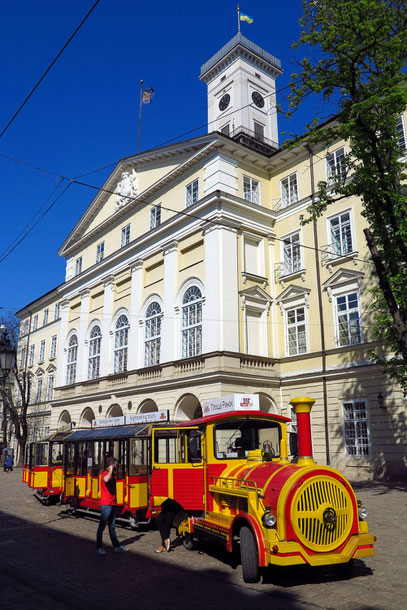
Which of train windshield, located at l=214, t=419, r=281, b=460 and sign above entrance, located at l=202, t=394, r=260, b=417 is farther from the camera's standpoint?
sign above entrance, located at l=202, t=394, r=260, b=417

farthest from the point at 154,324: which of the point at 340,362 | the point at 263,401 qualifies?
the point at 340,362

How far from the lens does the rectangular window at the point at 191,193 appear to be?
2836cm

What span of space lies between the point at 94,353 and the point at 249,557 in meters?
29.0

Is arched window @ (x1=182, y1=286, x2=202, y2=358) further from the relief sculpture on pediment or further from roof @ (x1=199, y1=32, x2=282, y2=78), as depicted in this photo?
roof @ (x1=199, y1=32, x2=282, y2=78)

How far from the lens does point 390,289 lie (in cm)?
1532

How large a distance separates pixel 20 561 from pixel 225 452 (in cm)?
436

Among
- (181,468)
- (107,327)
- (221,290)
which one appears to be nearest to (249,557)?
(181,468)

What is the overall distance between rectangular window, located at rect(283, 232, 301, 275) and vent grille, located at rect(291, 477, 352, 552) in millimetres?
19137

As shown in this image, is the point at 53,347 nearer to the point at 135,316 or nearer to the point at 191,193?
the point at 135,316

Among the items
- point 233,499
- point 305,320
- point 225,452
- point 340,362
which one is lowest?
point 233,499

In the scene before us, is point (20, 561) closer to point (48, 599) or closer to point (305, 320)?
point (48, 599)

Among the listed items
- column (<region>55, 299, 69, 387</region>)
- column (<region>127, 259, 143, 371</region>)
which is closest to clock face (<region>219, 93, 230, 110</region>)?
column (<region>127, 259, 143, 371</region>)

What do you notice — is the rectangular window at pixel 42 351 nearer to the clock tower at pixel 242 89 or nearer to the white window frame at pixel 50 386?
the white window frame at pixel 50 386

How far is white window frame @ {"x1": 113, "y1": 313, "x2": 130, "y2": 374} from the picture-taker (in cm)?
3216
